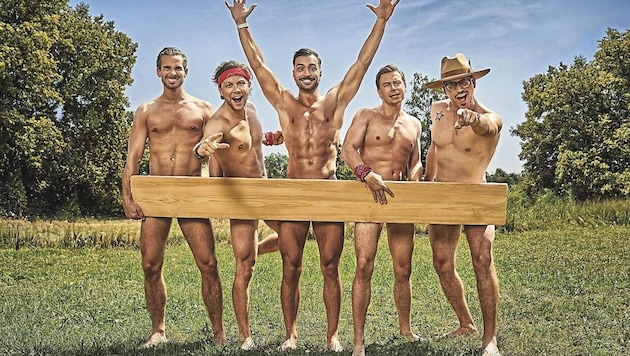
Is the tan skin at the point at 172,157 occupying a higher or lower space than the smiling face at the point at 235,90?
lower

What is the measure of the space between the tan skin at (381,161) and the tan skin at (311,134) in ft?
0.59

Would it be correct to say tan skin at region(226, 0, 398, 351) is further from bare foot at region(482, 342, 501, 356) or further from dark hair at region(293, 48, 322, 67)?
bare foot at region(482, 342, 501, 356)

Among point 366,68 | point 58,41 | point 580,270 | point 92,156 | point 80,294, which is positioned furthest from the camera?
point 92,156

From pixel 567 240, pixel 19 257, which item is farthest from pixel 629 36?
pixel 19 257

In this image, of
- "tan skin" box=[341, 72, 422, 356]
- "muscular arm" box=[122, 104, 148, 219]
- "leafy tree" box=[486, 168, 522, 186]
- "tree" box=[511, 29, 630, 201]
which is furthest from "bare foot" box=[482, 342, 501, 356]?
"leafy tree" box=[486, 168, 522, 186]

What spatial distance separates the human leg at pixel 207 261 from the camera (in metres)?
6.04

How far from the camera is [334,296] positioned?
5.80 metres

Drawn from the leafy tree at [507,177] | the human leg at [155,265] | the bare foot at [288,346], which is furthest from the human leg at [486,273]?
the leafy tree at [507,177]

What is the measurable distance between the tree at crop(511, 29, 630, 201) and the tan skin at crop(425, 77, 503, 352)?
24.6 m

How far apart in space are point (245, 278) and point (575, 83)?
28.9 m

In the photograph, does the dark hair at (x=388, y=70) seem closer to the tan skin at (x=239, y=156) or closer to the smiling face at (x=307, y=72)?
the smiling face at (x=307, y=72)

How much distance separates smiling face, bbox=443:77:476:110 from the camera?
19.2 ft

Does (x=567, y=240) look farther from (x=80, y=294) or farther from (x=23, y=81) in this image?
(x=23, y=81)

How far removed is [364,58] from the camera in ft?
19.0
